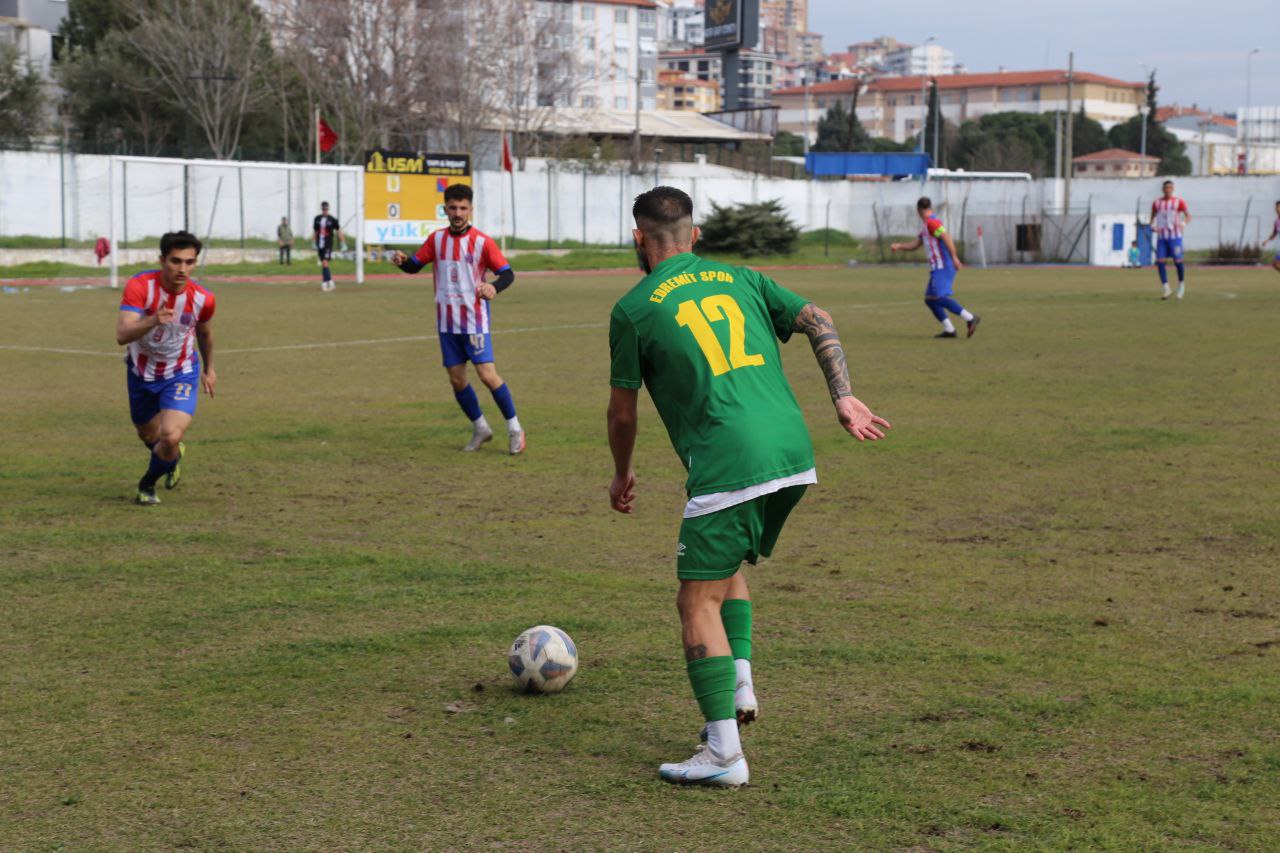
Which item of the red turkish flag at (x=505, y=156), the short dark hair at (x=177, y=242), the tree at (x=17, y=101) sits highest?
the tree at (x=17, y=101)

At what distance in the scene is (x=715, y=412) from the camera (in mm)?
4637

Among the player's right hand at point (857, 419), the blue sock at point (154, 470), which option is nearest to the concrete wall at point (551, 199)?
the blue sock at point (154, 470)

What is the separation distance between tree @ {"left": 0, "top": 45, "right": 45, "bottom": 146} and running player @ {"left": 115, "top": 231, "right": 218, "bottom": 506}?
47.7 meters

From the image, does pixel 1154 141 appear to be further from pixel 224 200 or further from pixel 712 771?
pixel 712 771

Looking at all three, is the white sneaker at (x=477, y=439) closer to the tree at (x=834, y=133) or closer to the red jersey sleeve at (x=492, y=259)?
the red jersey sleeve at (x=492, y=259)

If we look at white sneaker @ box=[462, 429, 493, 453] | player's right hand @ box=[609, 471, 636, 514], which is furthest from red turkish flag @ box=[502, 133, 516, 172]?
player's right hand @ box=[609, 471, 636, 514]

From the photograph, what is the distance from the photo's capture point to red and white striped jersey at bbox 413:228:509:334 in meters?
11.7

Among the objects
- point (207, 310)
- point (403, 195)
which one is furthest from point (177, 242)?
point (403, 195)

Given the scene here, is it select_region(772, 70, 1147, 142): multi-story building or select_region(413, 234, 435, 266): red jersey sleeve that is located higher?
select_region(772, 70, 1147, 142): multi-story building

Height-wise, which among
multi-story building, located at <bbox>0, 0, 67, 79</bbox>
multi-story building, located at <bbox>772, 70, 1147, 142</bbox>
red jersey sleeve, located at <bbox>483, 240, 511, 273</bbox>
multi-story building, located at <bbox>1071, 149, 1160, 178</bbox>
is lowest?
red jersey sleeve, located at <bbox>483, 240, 511, 273</bbox>

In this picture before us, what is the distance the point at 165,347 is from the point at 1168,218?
2411 cm

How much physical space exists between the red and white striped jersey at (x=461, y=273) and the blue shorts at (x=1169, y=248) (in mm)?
20642

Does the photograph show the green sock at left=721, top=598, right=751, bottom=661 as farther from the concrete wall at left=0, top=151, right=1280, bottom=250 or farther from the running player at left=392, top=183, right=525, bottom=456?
the concrete wall at left=0, top=151, right=1280, bottom=250

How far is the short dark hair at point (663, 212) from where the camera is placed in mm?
4789
